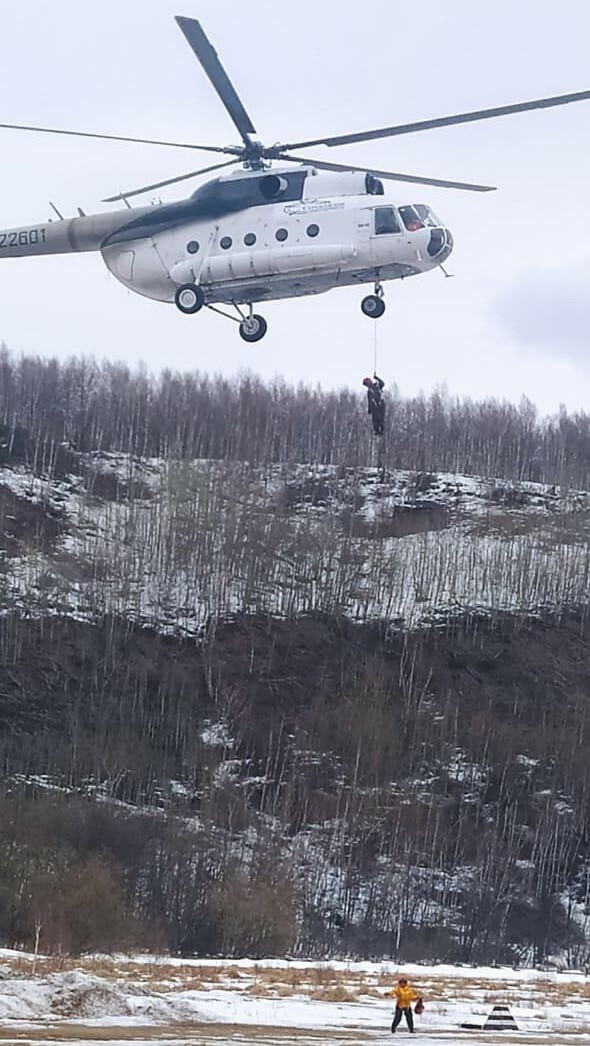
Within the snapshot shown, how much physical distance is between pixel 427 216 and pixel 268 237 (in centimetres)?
286

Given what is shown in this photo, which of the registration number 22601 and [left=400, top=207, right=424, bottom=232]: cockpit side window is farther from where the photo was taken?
the registration number 22601

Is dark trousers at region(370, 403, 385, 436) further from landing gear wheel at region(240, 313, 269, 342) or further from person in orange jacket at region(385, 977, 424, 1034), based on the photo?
person in orange jacket at region(385, 977, 424, 1034)

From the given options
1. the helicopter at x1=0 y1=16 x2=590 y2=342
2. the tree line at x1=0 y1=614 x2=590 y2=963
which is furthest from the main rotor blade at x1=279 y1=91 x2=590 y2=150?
the tree line at x1=0 y1=614 x2=590 y2=963

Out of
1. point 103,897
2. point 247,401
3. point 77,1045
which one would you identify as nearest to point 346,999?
point 77,1045

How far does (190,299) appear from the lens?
28797 mm

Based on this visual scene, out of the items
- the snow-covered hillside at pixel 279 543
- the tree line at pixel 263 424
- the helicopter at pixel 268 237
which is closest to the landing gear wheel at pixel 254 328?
the helicopter at pixel 268 237

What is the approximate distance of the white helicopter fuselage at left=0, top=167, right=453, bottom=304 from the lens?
1125 inches

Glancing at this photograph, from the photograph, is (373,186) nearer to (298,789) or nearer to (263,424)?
(298,789)

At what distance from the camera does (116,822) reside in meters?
54.6

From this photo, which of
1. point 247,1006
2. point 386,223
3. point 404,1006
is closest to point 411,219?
point 386,223

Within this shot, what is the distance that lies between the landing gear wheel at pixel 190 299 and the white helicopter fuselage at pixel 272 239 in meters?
0.16

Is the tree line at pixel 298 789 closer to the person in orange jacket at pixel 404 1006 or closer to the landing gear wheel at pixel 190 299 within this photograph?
the landing gear wheel at pixel 190 299

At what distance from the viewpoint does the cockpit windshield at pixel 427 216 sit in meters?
29.2

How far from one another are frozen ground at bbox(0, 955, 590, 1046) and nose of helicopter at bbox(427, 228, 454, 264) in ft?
40.3
